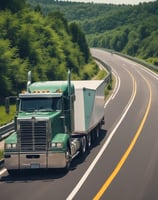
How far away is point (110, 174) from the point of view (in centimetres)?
2045

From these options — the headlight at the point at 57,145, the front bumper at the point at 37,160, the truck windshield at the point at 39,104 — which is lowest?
the front bumper at the point at 37,160

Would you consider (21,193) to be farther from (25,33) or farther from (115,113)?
(25,33)

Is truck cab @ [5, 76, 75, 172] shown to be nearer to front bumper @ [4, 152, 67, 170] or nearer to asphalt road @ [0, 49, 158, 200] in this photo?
front bumper @ [4, 152, 67, 170]

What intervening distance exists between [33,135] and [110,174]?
3584mm

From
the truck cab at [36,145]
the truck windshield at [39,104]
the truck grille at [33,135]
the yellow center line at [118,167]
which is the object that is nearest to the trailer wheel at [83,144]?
the yellow center line at [118,167]

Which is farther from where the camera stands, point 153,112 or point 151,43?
point 151,43

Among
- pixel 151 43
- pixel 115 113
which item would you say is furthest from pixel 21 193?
pixel 151 43

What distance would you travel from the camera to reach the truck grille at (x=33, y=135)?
20484 mm

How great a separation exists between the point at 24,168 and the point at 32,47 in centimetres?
3469

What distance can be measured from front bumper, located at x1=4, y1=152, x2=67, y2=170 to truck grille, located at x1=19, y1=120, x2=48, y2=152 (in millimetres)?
262

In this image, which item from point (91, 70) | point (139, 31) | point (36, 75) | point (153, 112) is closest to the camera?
point (153, 112)

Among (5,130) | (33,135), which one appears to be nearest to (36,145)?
(33,135)

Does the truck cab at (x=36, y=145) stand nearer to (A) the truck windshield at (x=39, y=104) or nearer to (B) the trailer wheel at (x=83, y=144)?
(A) the truck windshield at (x=39, y=104)

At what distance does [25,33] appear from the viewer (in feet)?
174
